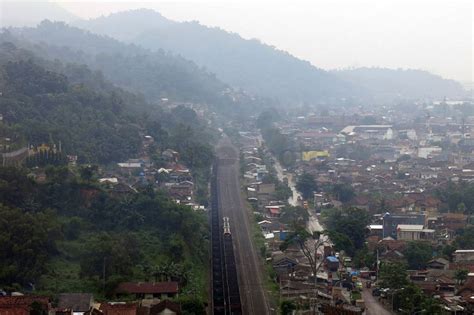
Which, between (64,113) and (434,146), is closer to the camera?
(64,113)

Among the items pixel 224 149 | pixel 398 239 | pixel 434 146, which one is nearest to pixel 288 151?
pixel 224 149

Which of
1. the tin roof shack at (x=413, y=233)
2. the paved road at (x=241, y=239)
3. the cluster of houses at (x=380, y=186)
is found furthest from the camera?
the tin roof shack at (x=413, y=233)

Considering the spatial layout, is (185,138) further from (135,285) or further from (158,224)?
(135,285)

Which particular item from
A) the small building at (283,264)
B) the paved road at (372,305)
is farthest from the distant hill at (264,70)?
the paved road at (372,305)

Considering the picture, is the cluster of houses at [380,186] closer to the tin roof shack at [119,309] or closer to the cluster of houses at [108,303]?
the cluster of houses at [108,303]

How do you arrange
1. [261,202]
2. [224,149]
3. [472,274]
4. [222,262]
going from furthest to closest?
1. [224,149]
2. [261,202]
3. [222,262]
4. [472,274]

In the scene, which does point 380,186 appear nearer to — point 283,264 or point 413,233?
point 413,233

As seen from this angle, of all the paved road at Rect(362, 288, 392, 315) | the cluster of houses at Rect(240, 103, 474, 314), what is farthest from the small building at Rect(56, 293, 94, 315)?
the paved road at Rect(362, 288, 392, 315)
